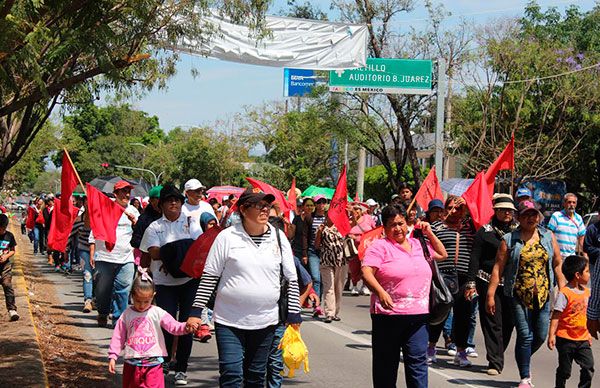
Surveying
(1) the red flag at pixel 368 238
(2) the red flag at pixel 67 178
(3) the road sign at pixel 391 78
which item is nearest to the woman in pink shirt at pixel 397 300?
(1) the red flag at pixel 368 238

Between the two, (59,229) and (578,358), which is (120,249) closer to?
(59,229)

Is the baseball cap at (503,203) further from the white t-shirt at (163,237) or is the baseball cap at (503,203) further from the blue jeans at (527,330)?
the white t-shirt at (163,237)

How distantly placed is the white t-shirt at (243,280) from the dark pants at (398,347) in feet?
3.24

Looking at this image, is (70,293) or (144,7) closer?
(144,7)

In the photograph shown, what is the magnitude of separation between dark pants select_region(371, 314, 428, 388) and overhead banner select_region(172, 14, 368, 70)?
16.2ft

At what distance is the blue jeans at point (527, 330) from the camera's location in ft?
29.3

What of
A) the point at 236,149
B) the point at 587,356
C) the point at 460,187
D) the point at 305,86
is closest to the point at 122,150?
the point at 236,149

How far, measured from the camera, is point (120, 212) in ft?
38.3

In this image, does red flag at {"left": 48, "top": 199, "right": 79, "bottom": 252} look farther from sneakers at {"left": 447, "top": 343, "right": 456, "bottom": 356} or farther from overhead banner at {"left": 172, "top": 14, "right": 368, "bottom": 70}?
sneakers at {"left": 447, "top": 343, "right": 456, "bottom": 356}

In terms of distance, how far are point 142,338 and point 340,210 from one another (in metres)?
7.93

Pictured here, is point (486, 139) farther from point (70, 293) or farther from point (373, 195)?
point (373, 195)

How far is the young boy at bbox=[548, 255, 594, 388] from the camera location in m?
8.31

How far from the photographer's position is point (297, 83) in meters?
37.2

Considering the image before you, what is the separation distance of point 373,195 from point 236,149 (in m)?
13.7
